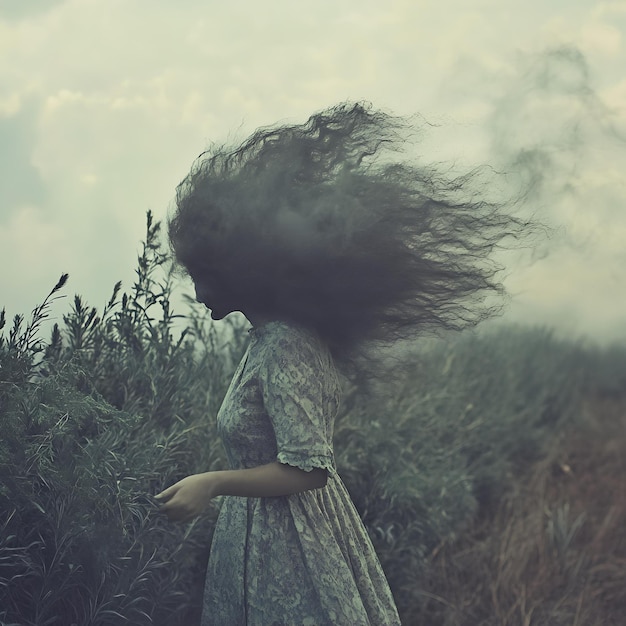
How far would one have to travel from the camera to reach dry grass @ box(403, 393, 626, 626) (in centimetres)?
485

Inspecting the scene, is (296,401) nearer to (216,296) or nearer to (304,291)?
(304,291)

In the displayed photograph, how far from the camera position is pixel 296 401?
2.29 m

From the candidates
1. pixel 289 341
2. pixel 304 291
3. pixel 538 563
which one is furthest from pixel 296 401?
pixel 538 563

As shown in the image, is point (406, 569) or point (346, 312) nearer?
point (346, 312)

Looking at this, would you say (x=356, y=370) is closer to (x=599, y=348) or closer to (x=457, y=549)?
(x=457, y=549)

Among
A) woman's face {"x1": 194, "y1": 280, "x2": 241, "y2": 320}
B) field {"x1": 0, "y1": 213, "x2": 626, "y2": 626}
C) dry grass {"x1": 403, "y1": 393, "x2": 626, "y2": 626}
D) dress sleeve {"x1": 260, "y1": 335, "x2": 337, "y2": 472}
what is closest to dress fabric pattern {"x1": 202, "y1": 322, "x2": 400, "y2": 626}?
dress sleeve {"x1": 260, "y1": 335, "x2": 337, "y2": 472}

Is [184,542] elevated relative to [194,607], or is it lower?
elevated

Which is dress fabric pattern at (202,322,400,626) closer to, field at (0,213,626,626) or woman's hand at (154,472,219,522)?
woman's hand at (154,472,219,522)

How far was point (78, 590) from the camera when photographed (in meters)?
2.89

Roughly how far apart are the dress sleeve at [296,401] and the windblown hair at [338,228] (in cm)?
12

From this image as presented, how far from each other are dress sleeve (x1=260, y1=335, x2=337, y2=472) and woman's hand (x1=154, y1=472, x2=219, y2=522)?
0.21 metres

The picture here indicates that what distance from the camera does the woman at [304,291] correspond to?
234cm

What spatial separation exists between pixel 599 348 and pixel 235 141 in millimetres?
8237

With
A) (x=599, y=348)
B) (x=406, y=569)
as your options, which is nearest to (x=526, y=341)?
(x=599, y=348)
